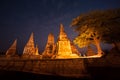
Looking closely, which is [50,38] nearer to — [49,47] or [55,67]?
[49,47]

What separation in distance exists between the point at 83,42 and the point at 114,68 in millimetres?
10180

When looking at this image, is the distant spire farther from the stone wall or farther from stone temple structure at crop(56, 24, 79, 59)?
the stone wall

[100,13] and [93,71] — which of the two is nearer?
[93,71]

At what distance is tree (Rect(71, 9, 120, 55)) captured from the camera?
2042 centimetres

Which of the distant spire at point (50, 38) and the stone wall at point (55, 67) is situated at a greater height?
the distant spire at point (50, 38)

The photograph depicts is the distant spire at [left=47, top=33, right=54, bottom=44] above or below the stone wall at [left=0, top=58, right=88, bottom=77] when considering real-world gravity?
above

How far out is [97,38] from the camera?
24422 millimetres

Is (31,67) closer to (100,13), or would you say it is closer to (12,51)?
(100,13)

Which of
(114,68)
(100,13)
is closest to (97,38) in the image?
(100,13)

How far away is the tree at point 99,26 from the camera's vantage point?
2042cm

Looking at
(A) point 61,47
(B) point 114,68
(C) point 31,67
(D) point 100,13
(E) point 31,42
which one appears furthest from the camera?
(E) point 31,42

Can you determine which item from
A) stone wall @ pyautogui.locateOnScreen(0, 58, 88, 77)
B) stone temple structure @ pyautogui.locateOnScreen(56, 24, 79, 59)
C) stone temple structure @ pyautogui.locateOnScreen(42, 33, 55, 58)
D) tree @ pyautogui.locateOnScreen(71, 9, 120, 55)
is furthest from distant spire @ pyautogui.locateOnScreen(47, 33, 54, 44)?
stone wall @ pyautogui.locateOnScreen(0, 58, 88, 77)

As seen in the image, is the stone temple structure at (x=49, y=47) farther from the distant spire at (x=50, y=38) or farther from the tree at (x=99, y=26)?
the tree at (x=99, y=26)

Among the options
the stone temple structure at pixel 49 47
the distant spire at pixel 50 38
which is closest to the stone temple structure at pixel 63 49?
the stone temple structure at pixel 49 47
